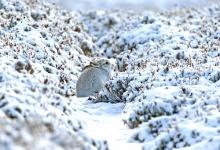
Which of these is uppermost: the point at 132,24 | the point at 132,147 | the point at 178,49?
the point at 132,24

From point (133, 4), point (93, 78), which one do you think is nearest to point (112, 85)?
point (93, 78)

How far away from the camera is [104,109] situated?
42.0 ft

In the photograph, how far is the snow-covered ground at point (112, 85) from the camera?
926 centimetres

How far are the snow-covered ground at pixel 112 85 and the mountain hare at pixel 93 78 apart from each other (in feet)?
0.83

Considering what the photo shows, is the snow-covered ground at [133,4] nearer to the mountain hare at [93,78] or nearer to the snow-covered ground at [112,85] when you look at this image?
the snow-covered ground at [112,85]

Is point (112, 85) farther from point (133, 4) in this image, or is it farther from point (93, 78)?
point (133, 4)

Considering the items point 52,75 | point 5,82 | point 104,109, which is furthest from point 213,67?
point 5,82

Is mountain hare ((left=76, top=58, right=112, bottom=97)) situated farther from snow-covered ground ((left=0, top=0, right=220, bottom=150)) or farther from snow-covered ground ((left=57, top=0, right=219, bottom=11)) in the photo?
snow-covered ground ((left=57, top=0, right=219, bottom=11))

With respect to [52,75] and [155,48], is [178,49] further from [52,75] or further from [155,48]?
[52,75]

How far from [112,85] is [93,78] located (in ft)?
1.78

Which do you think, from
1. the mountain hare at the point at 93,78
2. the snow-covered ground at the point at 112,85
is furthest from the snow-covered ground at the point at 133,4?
the mountain hare at the point at 93,78

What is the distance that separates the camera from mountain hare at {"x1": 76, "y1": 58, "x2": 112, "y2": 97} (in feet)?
45.6

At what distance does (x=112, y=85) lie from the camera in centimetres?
1402

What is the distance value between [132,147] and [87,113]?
2426 mm
